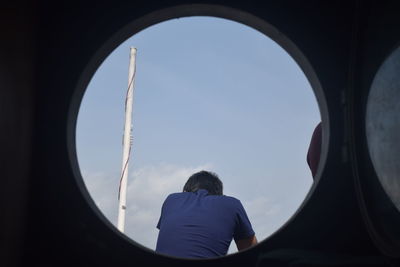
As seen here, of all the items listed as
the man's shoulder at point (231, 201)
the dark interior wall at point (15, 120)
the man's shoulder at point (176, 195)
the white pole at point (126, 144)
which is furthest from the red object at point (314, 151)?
the white pole at point (126, 144)

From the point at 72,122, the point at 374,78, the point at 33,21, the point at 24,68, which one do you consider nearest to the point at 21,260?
the point at 72,122

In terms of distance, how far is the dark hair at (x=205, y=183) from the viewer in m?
3.23

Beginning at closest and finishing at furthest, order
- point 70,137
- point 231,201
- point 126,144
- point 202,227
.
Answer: point 70,137 → point 202,227 → point 231,201 → point 126,144

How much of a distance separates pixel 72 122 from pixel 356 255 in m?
1.23

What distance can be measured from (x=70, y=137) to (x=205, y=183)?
134 cm

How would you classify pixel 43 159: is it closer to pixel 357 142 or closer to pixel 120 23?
pixel 120 23

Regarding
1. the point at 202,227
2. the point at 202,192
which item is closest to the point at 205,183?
the point at 202,192

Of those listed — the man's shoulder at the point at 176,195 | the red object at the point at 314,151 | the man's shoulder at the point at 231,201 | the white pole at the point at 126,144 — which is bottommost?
the man's shoulder at the point at 231,201

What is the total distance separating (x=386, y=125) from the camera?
6.15 ft

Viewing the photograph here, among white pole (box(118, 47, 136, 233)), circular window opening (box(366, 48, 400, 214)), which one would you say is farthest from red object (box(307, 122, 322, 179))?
white pole (box(118, 47, 136, 233))

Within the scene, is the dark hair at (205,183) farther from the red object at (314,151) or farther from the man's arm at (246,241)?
the red object at (314,151)

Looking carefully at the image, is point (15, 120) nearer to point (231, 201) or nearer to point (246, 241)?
point (231, 201)

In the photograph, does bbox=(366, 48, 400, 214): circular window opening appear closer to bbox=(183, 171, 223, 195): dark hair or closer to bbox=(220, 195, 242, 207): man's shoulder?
bbox=(220, 195, 242, 207): man's shoulder

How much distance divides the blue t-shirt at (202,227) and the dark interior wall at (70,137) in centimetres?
84
